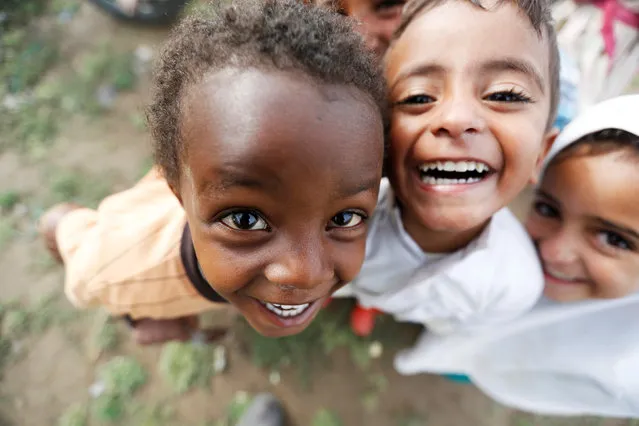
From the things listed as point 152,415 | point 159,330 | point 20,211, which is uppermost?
point 159,330

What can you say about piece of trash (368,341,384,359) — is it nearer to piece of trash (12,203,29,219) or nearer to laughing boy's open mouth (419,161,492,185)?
laughing boy's open mouth (419,161,492,185)

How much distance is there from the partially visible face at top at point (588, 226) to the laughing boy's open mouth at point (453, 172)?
12.3 inches

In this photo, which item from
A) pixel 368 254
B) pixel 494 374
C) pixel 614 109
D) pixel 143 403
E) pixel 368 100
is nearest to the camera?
pixel 368 100

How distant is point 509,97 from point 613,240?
52 centimetres

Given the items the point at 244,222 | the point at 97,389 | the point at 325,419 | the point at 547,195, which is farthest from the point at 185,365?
the point at 547,195

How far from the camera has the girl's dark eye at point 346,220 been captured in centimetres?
84

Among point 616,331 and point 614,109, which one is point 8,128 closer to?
point 614,109

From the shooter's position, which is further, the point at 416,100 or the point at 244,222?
the point at 416,100

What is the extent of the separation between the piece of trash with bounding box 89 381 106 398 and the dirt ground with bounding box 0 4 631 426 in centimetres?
2

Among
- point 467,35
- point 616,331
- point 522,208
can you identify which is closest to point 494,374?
point 616,331

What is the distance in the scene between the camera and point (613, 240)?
1.11m

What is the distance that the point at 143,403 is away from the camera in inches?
74.0

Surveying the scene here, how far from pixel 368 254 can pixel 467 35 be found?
0.63m

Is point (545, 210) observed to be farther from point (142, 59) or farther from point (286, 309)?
point (142, 59)
